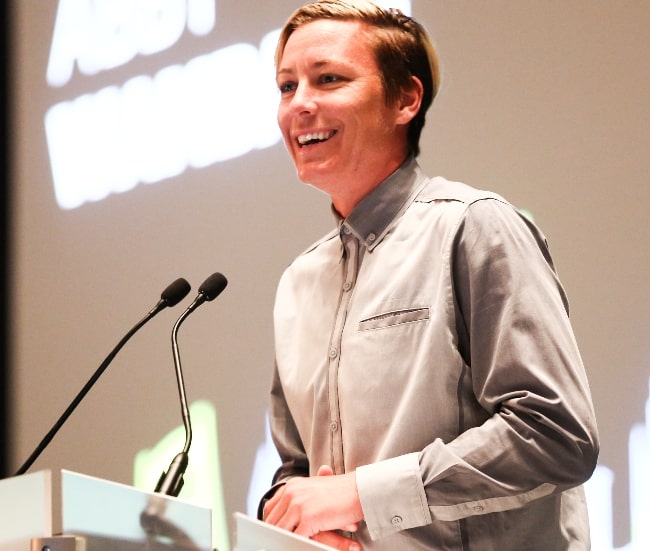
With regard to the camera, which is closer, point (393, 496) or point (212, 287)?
point (393, 496)

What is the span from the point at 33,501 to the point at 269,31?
2.02 meters

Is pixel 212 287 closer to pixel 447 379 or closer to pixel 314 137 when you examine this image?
pixel 314 137

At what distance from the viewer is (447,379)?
4.98ft

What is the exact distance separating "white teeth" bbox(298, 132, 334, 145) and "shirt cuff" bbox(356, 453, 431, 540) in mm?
627

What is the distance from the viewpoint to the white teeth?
1.77m

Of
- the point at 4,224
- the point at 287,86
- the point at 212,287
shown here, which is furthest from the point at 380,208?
the point at 4,224

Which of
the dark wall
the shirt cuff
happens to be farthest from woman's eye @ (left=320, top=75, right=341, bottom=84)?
the dark wall

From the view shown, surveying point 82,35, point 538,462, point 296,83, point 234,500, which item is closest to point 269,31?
point 82,35

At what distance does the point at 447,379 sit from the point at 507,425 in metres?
0.15

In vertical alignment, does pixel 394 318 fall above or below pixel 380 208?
below

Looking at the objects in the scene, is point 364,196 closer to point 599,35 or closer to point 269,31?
point 599,35

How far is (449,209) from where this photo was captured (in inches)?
63.9

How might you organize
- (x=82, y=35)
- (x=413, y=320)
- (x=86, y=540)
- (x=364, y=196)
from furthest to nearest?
(x=82, y=35) → (x=364, y=196) → (x=413, y=320) → (x=86, y=540)

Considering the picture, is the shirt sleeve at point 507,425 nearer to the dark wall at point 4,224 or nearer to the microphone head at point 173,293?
the microphone head at point 173,293
